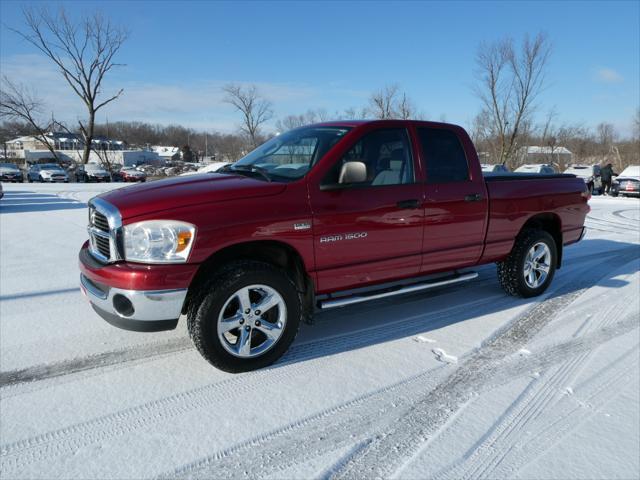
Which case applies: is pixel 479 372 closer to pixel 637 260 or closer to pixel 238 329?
pixel 238 329

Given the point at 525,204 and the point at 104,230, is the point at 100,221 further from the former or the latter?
the point at 525,204

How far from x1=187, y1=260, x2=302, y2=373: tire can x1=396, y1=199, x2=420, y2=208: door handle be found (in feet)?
3.76

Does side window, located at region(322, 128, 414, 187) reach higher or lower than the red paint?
higher

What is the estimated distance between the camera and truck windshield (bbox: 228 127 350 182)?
3486 millimetres

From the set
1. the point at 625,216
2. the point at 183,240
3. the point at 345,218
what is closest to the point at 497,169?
the point at 625,216

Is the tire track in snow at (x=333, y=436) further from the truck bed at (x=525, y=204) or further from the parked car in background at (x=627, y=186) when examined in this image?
the parked car in background at (x=627, y=186)

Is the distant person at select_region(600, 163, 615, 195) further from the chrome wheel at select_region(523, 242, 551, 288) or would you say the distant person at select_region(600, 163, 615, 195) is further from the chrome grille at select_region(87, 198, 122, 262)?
the chrome grille at select_region(87, 198, 122, 262)

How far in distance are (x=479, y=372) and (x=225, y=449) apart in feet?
6.19

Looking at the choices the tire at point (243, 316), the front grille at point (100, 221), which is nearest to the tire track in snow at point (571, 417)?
the tire at point (243, 316)

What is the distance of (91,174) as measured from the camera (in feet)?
116

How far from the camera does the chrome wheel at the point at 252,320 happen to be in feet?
9.99

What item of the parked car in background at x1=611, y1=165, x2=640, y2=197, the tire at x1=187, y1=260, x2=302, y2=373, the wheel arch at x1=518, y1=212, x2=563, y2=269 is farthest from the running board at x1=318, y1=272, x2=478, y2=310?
the parked car in background at x1=611, y1=165, x2=640, y2=197

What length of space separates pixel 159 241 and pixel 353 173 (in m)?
1.44

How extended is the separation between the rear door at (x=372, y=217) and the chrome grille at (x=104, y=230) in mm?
1348
